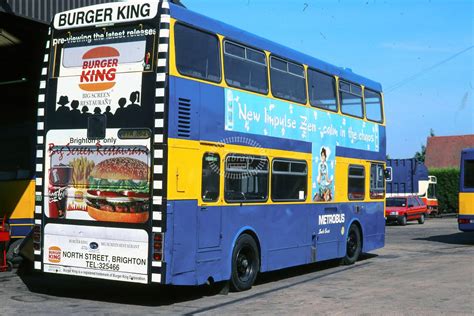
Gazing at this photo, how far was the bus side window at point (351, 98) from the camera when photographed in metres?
14.7

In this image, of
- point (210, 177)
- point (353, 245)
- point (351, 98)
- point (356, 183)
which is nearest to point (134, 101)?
point (210, 177)

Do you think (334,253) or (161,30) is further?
(334,253)

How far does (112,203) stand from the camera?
30.7 feet

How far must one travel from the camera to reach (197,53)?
9.72 meters

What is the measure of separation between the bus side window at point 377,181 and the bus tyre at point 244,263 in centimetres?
592

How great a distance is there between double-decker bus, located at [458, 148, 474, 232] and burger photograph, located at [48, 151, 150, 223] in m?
14.5

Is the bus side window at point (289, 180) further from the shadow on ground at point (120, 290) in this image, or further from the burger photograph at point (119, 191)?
the burger photograph at point (119, 191)

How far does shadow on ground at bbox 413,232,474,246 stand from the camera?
73.6 feet

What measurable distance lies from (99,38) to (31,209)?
562cm

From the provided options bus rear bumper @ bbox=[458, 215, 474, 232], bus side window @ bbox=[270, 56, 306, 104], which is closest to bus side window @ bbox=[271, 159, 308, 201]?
bus side window @ bbox=[270, 56, 306, 104]

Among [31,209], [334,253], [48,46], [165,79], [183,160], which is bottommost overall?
[334,253]

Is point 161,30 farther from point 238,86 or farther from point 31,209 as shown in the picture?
point 31,209

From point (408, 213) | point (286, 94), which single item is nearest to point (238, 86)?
point (286, 94)

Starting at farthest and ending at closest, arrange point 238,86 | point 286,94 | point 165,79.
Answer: point 286,94 → point 238,86 → point 165,79
